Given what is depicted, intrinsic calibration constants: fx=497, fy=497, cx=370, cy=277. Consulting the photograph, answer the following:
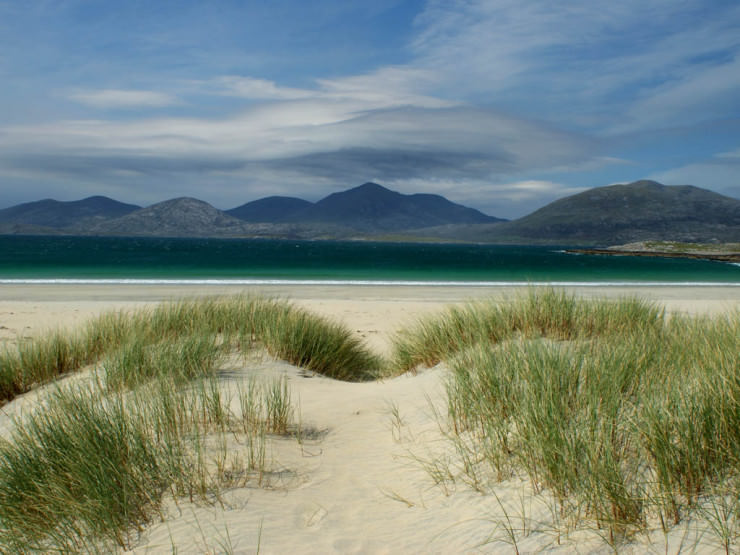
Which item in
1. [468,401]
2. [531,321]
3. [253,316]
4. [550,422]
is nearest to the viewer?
[550,422]

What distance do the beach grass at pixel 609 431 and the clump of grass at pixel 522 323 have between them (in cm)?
163

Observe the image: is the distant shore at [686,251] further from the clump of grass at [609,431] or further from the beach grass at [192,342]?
the clump of grass at [609,431]

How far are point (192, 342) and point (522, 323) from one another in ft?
Result: 13.0

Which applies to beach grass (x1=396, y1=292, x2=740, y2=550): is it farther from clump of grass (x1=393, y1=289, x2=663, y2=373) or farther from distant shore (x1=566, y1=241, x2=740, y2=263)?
distant shore (x1=566, y1=241, x2=740, y2=263)

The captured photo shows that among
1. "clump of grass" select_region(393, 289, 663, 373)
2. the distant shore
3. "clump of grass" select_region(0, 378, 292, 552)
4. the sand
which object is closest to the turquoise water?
"clump of grass" select_region(393, 289, 663, 373)

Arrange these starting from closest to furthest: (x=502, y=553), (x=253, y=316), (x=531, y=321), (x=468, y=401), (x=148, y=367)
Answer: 1. (x=502, y=553)
2. (x=468, y=401)
3. (x=148, y=367)
4. (x=531, y=321)
5. (x=253, y=316)

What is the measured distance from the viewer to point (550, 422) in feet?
8.91

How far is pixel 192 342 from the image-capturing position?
5.34 meters

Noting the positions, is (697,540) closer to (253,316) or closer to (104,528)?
(104,528)

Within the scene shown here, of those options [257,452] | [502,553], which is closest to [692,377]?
[502,553]

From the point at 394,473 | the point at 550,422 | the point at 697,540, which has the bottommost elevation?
the point at 394,473

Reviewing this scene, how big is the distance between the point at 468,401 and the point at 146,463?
2123 mm

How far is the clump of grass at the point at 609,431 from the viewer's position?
2295 mm

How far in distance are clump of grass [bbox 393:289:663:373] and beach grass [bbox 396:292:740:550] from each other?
5.34ft
